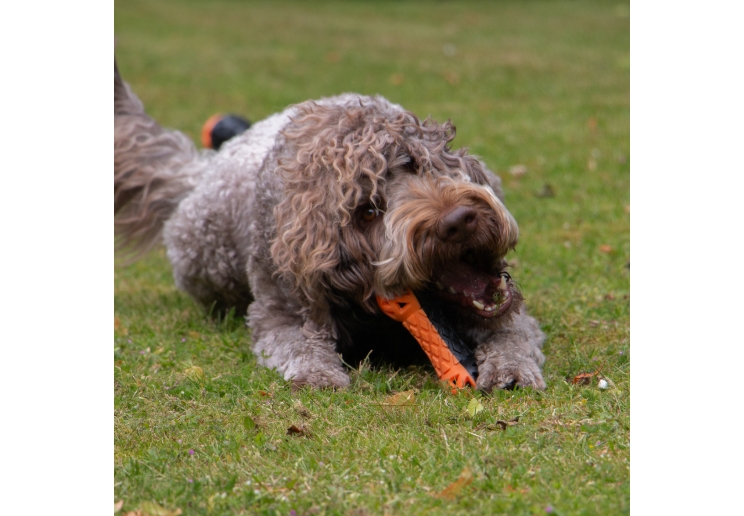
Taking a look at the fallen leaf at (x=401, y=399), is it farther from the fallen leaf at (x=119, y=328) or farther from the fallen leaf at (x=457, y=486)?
the fallen leaf at (x=119, y=328)

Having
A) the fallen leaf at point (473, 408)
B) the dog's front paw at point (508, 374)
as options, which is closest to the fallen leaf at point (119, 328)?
the dog's front paw at point (508, 374)

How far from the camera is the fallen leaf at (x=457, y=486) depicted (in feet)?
11.4

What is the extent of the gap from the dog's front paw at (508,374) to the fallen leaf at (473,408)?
29 cm

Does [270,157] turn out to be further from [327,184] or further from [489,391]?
[489,391]

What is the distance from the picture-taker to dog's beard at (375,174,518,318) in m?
4.52

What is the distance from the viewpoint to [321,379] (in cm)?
487

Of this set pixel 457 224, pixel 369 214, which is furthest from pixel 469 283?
pixel 369 214

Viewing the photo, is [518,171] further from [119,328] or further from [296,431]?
[296,431]

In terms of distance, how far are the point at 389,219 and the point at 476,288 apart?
0.60 m

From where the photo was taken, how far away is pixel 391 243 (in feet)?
15.1

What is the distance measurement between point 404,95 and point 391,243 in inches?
408

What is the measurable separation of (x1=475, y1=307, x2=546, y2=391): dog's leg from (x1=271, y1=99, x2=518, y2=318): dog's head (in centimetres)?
21

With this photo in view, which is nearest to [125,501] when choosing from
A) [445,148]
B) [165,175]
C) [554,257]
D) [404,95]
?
[445,148]

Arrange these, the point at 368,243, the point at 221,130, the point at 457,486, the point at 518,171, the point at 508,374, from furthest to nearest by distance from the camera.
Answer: the point at 518,171 → the point at 221,130 → the point at 368,243 → the point at 508,374 → the point at 457,486
